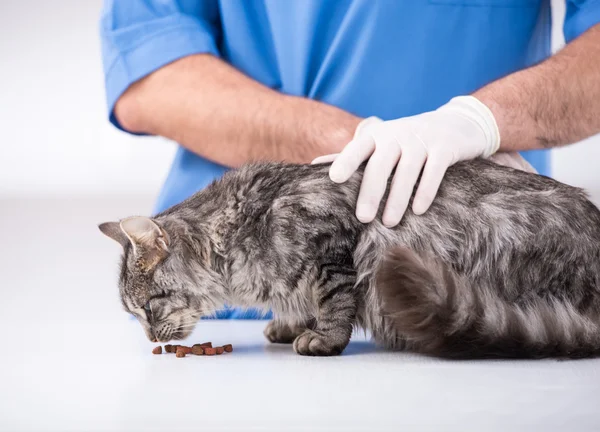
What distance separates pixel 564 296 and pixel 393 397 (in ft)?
1.86

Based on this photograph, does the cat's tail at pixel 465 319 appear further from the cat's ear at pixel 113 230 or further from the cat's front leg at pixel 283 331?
the cat's ear at pixel 113 230

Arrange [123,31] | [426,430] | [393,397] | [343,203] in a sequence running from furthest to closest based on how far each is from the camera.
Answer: [123,31] → [343,203] → [393,397] → [426,430]

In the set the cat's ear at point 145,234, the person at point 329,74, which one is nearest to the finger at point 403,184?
the person at point 329,74

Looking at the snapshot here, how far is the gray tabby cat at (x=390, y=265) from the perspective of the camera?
1498 mm

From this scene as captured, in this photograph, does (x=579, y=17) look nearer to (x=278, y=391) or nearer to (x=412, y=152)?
(x=412, y=152)

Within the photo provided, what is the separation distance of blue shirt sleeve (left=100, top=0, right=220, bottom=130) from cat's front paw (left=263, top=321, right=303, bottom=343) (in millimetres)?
1003

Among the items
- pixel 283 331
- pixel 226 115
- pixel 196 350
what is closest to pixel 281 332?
pixel 283 331

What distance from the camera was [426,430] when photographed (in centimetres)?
107

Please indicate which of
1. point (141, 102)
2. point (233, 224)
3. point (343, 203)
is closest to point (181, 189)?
point (141, 102)

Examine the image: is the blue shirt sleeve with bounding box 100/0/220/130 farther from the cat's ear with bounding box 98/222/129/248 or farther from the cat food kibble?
the cat food kibble

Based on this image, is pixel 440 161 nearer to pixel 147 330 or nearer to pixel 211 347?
pixel 211 347

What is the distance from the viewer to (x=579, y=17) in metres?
2.34

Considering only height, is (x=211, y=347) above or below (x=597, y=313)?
below

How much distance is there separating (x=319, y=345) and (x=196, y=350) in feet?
1.01
